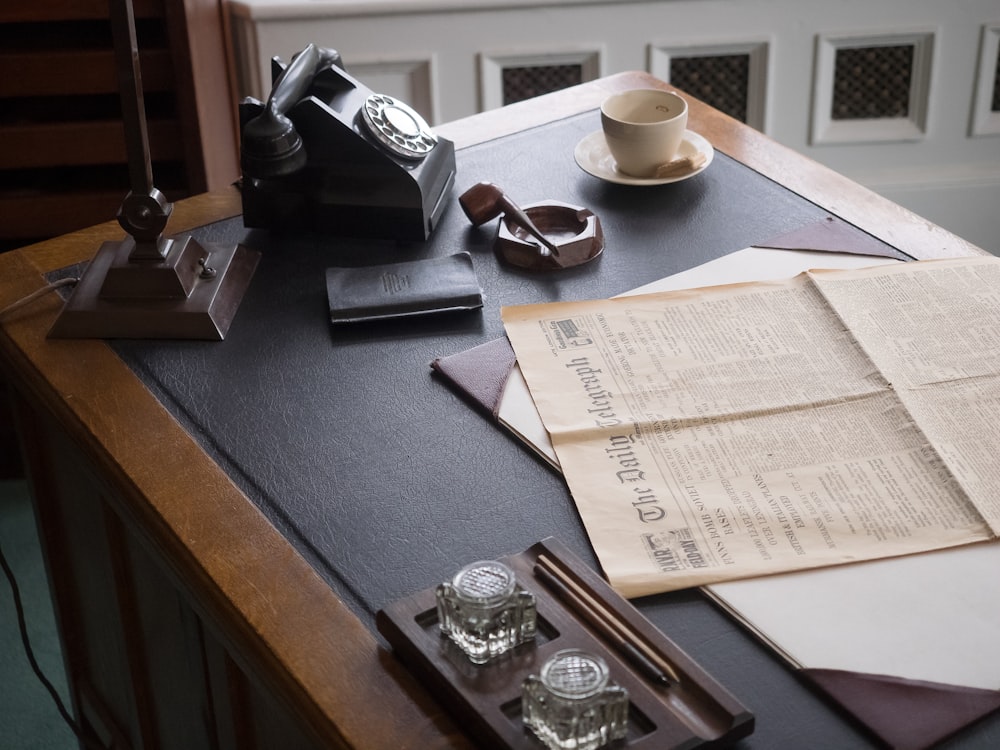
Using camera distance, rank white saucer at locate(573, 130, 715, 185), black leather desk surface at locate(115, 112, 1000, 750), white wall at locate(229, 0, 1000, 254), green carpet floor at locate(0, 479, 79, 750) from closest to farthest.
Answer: black leather desk surface at locate(115, 112, 1000, 750) → white saucer at locate(573, 130, 715, 185) → green carpet floor at locate(0, 479, 79, 750) → white wall at locate(229, 0, 1000, 254)

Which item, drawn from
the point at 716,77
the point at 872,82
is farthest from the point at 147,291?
the point at 872,82

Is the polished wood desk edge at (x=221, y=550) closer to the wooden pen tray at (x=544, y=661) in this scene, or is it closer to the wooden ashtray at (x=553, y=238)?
the wooden pen tray at (x=544, y=661)

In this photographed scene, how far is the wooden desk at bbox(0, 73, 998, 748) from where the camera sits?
84 centimetres

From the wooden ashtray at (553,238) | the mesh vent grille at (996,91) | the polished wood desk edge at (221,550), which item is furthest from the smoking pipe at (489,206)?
the mesh vent grille at (996,91)

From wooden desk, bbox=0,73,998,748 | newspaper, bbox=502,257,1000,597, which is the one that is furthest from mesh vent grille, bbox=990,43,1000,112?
newspaper, bbox=502,257,1000,597

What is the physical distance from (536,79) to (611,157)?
1006 millimetres

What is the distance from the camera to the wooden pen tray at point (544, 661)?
2.53ft

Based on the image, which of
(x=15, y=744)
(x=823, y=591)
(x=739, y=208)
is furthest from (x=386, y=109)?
(x=15, y=744)

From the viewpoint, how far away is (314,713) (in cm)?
83

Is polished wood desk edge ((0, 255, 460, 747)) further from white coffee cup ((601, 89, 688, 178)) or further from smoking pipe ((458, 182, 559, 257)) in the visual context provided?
white coffee cup ((601, 89, 688, 178))

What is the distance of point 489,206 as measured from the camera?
1.37 metres

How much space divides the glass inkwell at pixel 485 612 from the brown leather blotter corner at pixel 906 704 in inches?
7.6

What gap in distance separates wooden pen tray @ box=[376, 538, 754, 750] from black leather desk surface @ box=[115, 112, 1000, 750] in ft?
0.10

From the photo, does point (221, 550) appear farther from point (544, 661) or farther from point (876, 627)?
point (876, 627)
